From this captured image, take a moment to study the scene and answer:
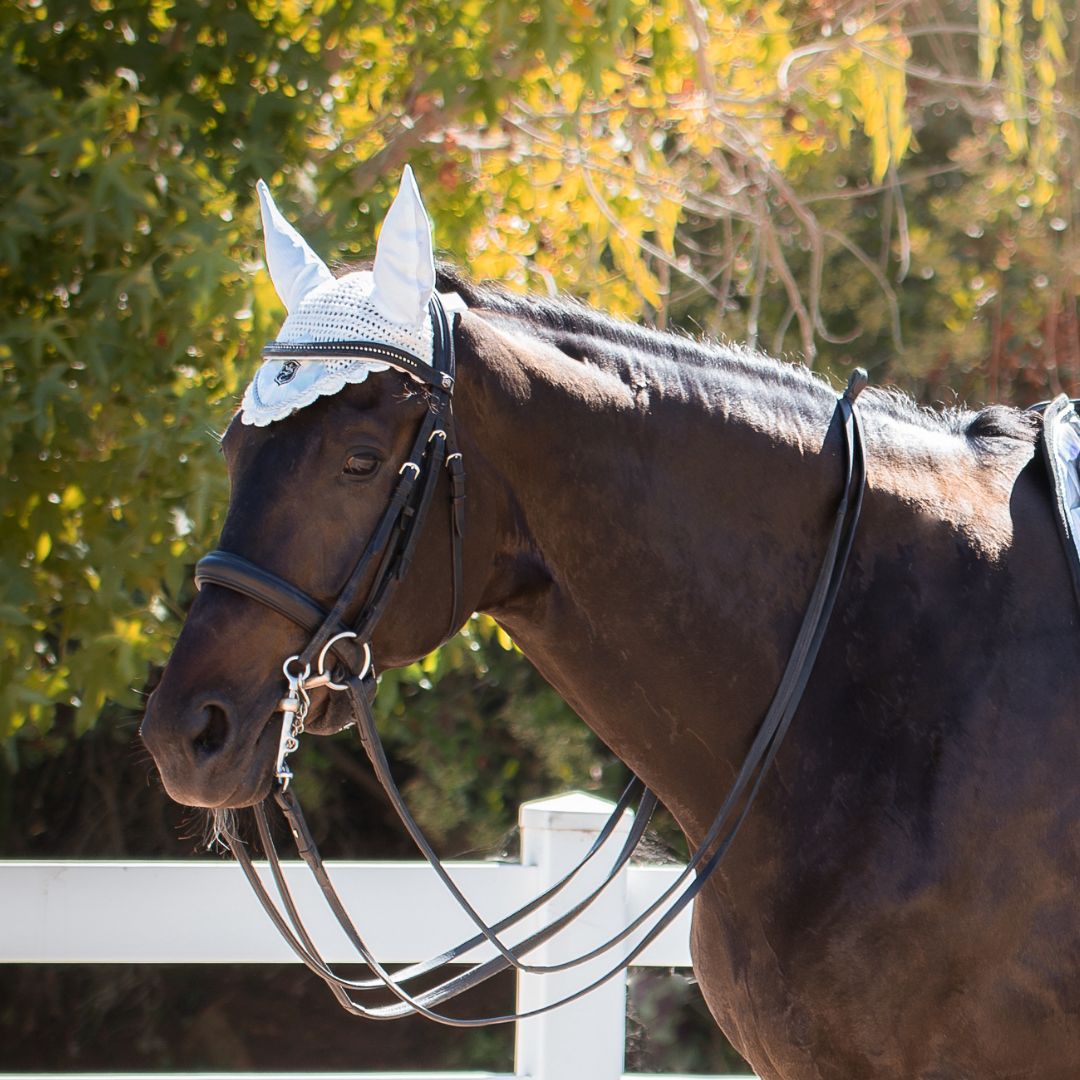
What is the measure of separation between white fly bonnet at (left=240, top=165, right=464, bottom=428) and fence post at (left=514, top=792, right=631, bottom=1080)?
1667 mm

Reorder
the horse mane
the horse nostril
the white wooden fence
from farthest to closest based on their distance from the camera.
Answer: the white wooden fence
the horse mane
the horse nostril

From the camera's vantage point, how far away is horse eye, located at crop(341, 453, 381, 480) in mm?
1956

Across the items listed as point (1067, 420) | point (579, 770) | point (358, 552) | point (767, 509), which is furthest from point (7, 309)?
point (579, 770)

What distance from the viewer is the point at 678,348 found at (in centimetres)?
221

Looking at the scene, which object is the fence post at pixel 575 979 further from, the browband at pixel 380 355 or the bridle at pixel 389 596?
the browband at pixel 380 355

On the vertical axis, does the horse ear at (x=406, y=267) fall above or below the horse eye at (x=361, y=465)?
above

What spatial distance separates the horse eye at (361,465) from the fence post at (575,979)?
1600 mm

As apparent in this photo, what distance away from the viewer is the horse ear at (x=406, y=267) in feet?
6.40

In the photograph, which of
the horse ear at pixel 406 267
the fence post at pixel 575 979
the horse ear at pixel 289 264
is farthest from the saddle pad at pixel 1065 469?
the fence post at pixel 575 979

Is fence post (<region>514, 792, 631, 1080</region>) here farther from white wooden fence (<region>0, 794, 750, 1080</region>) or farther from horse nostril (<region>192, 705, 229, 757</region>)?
horse nostril (<region>192, 705, 229, 757</region>)

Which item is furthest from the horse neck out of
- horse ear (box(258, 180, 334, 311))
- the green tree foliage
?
the green tree foliage

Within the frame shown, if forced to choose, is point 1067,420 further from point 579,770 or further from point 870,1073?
point 579,770

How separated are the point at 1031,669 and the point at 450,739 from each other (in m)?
4.29

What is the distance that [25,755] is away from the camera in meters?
5.71
